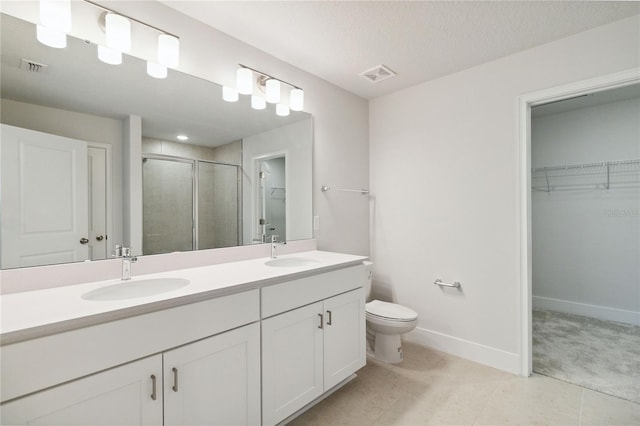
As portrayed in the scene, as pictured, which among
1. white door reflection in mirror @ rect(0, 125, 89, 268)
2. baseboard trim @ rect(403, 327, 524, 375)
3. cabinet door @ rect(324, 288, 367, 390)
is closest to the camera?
white door reflection in mirror @ rect(0, 125, 89, 268)

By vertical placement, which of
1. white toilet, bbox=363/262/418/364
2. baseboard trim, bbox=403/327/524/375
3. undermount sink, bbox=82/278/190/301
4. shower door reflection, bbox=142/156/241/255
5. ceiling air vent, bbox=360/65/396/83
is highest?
ceiling air vent, bbox=360/65/396/83

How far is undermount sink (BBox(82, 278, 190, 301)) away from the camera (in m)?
1.27

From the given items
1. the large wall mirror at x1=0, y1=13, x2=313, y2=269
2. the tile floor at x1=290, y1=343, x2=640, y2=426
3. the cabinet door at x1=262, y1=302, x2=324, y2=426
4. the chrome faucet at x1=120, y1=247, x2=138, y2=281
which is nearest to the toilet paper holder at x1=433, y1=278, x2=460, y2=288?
the tile floor at x1=290, y1=343, x2=640, y2=426

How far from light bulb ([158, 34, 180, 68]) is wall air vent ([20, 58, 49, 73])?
495mm

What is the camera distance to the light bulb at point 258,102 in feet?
6.77

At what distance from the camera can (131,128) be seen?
1.56 metres

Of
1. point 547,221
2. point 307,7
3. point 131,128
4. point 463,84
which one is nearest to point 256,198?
point 131,128

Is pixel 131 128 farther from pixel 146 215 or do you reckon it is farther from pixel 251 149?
pixel 251 149

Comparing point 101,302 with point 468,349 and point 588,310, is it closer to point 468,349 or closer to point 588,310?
point 468,349

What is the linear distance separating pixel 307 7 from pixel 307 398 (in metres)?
2.19

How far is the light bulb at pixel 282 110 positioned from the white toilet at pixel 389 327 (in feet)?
5.55

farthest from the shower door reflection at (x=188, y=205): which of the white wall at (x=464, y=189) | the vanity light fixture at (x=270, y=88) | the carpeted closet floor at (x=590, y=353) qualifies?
the carpeted closet floor at (x=590, y=353)

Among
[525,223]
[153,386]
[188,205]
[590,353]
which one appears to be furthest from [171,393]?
[590,353]

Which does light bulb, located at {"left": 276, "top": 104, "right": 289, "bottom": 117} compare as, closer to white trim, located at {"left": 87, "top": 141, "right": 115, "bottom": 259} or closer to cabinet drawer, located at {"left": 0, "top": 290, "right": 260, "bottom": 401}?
white trim, located at {"left": 87, "top": 141, "right": 115, "bottom": 259}
